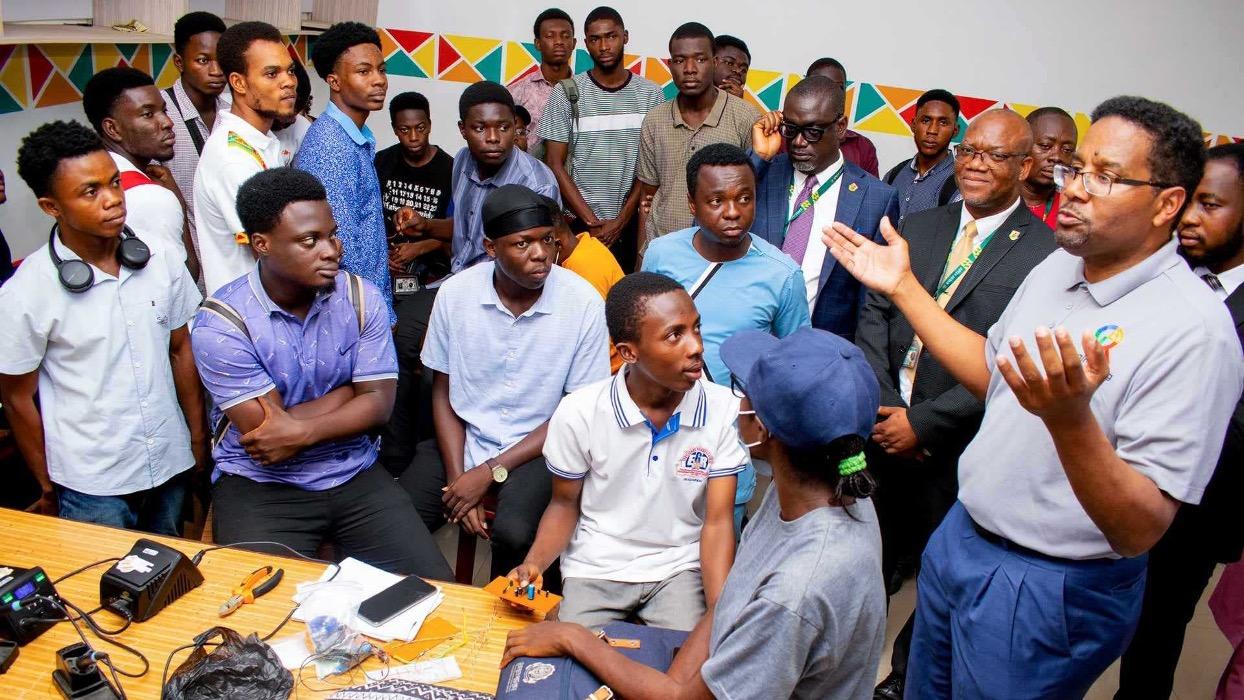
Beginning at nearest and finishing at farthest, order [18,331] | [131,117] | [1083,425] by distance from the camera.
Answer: [1083,425] < [18,331] < [131,117]

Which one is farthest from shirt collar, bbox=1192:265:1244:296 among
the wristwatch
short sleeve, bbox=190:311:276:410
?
short sleeve, bbox=190:311:276:410

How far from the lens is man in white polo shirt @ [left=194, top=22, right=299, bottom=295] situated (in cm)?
289

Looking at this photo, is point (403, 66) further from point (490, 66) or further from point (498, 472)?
point (498, 472)

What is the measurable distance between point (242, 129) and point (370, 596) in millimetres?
1849

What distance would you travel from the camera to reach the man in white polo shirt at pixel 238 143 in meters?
2.89

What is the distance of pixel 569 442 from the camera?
238 cm

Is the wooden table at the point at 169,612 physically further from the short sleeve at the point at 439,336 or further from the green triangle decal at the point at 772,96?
the green triangle decal at the point at 772,96

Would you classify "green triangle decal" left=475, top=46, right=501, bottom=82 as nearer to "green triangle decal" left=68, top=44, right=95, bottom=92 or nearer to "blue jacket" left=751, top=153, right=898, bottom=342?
"green triangle decal" left=68, top=44, right=95, bottom=92

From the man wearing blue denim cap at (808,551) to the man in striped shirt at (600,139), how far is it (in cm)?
309

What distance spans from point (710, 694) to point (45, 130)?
2.28 meters

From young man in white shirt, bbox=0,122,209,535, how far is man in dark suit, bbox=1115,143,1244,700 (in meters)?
2.89

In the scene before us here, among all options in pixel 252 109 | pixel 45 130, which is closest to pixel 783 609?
pixel 45 130

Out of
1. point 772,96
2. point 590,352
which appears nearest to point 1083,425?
point 590,352

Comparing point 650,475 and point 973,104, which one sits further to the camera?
point 973,104
